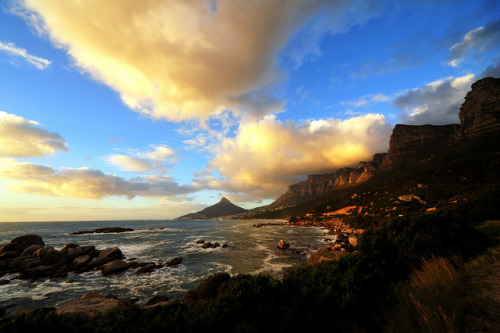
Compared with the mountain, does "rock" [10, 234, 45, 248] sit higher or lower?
lower

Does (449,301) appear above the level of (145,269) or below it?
above

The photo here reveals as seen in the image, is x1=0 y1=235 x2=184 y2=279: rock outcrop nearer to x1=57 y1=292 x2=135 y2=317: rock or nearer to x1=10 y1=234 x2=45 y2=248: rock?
x1=10 y1=234 x2=45 y2=248: rock

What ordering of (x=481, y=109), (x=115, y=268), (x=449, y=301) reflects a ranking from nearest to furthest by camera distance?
1. (x=449, y=301)
2. (x=115, y=268)
3. (x=481, y=109)

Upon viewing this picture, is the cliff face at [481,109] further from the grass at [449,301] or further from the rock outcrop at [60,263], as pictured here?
the rock outcrop at [60,263]

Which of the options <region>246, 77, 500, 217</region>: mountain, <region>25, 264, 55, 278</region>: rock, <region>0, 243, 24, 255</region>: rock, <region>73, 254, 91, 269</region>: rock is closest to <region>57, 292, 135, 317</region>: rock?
<region>25, 264, 55, 278</region>: rock

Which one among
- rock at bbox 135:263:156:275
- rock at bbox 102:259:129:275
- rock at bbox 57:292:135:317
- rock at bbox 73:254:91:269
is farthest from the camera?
rock at bbox 73:254:91:269

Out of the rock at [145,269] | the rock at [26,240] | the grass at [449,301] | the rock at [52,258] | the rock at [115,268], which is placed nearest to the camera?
the grass at [449,301]

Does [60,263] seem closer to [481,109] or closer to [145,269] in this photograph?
[145,269]

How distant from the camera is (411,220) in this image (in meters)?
13.6

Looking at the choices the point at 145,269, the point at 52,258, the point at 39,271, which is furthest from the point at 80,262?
the point at 145,269

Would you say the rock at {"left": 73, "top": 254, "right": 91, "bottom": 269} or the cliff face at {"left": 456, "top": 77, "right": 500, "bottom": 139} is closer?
the rock at {"left": 73, "top": 254, "right": 91, "bottom": 269}

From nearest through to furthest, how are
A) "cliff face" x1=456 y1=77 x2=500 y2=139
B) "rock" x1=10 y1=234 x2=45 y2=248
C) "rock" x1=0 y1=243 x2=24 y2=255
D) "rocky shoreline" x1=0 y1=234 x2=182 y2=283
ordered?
"rocky shoreline" x1=0 y1=234 x2=182 y2=283, "rock" x1=0 y1=243 x2=24 y2=255, "rock" x1=10 y1=234 x2=45 y2=248, "cliff face" x1=456 y1=77 x2=500 y2=139

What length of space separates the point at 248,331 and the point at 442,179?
8050 centimetres

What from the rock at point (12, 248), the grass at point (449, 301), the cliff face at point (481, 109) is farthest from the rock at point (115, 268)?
the cliff face at point (481, 109)
